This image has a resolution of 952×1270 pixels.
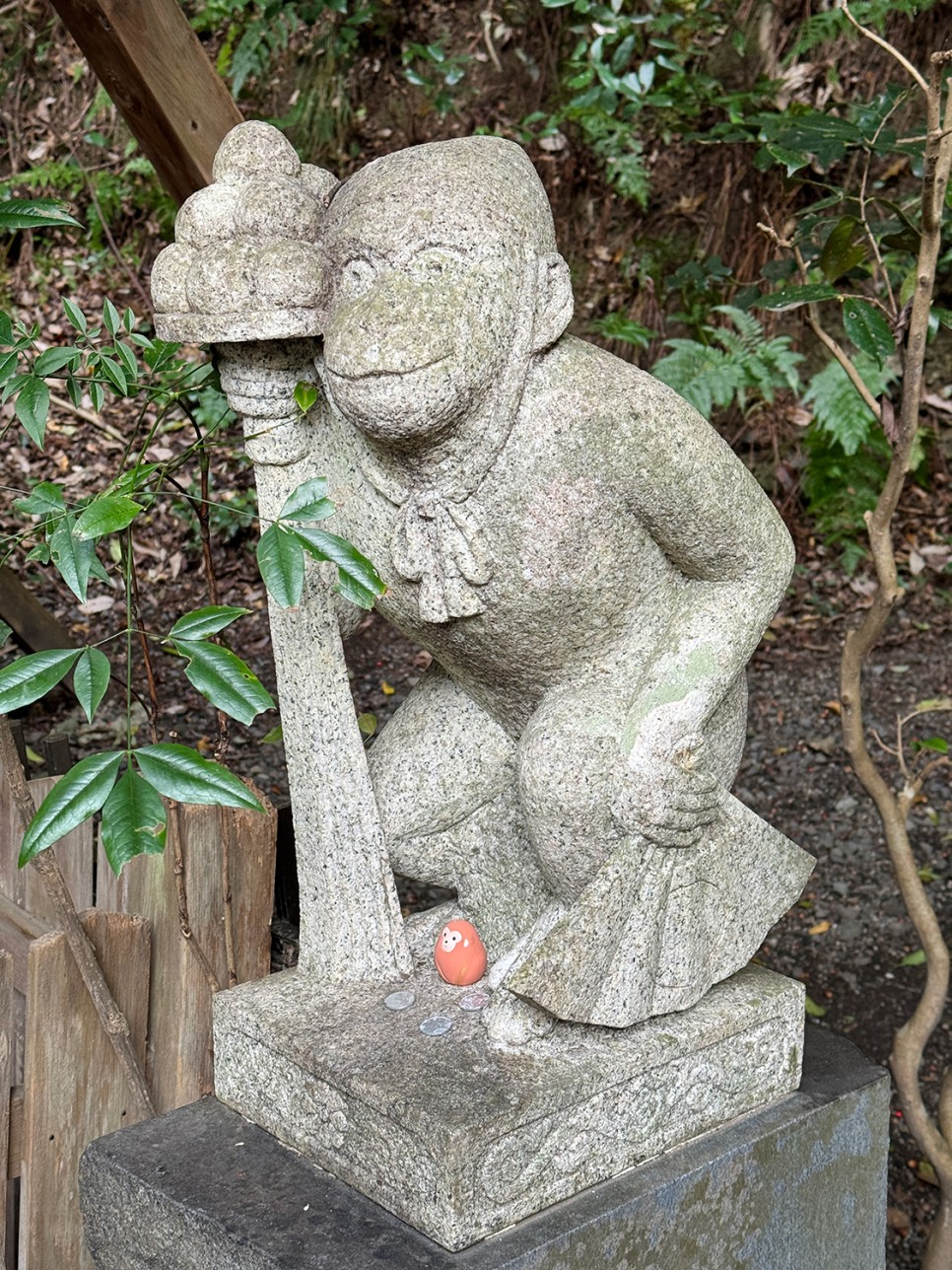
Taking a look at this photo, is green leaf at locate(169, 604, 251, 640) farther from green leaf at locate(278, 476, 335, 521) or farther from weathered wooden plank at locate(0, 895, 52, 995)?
weathered wooden plank at locate(0, 895, 52, 995)

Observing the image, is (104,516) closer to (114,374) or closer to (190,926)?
(114,374)

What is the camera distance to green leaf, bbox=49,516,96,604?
162 centimetres

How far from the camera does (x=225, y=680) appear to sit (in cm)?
153

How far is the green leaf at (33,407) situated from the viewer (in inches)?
72.2

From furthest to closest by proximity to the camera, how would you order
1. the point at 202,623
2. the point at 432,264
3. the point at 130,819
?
the point at 432,264, the point at 202,623, the point at 130,819

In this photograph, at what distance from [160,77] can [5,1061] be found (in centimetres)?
179

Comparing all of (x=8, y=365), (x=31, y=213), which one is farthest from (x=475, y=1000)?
(x=31, y=213)

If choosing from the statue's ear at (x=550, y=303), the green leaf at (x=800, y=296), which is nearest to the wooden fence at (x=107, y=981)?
the statue's ear at (x=550, y=303)

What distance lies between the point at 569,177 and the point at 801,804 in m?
2.82

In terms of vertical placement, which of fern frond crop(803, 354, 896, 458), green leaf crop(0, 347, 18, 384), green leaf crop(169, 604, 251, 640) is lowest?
fern frond crop(803, 354, 896, 458)

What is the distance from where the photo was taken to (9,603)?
403 cm

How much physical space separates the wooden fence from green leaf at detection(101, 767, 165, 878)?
2.10 ft

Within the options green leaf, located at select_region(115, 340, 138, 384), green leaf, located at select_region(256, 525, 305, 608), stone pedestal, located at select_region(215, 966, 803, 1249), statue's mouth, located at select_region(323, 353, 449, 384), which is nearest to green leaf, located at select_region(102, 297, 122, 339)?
green leaf, located at select_region(115, 340, 138, 384)

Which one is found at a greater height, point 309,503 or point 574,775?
point 309,503
